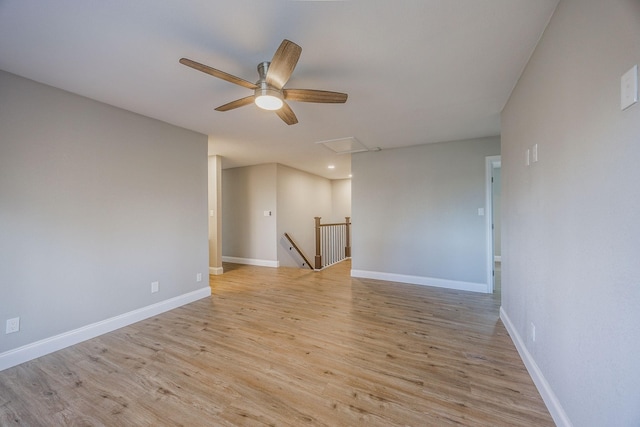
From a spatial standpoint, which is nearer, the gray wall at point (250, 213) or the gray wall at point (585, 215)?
the gray wall at point (585, 215)

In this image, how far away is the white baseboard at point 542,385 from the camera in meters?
1.38

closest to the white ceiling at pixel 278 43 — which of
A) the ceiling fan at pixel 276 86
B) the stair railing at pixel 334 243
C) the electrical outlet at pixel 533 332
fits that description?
the ceiling fan at pixel 276 86

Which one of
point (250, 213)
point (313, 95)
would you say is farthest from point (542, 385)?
point (250, 213)

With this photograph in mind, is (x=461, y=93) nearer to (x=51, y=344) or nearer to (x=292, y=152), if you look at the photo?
(x=292, y=152)

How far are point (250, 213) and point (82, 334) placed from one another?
3.82m

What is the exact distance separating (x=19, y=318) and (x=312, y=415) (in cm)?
257

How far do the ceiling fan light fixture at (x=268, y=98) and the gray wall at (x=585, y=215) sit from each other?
1.74 m

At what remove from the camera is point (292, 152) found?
185 inches

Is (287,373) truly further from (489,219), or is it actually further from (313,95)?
(489,219)

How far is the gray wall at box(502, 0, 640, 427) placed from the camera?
2.96ft

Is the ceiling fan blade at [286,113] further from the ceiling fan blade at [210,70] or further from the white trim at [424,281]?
the white trim at [424,281]

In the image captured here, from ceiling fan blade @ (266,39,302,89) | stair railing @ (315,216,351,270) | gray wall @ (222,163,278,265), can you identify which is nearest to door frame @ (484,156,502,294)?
stair railing @ (315,216,351,270)

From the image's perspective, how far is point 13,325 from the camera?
2.04 meters

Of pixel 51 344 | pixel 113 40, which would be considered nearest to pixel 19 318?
pixel 51 344
